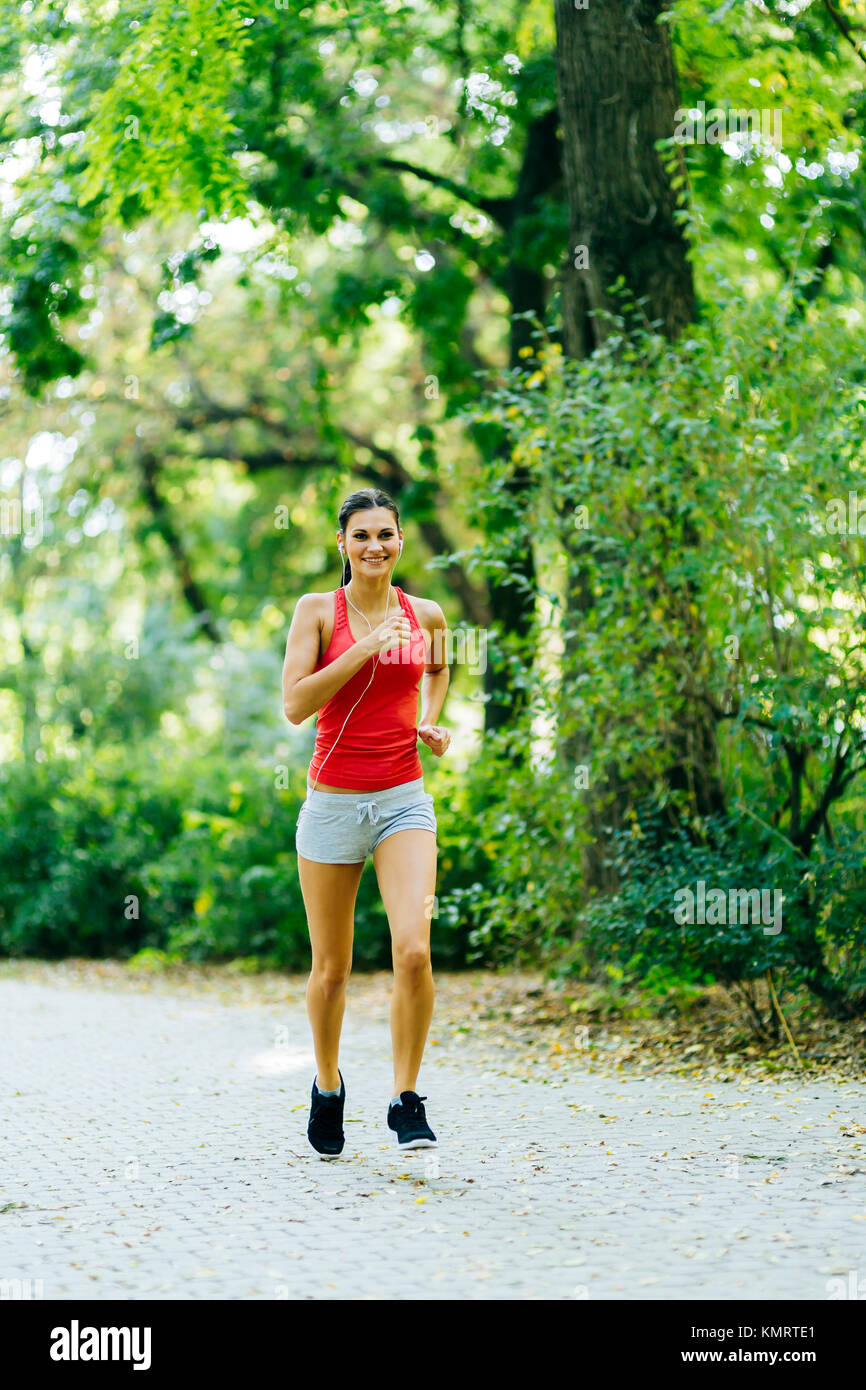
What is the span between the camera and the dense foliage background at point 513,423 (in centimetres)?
706

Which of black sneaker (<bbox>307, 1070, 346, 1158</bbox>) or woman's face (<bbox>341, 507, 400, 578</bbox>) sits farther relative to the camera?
black sneaker (<bbox>307, 1070, 346, 1158</bbox>)

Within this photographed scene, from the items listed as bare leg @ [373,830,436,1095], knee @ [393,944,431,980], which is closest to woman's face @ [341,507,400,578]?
bare leg @ [373,830,436,1095]

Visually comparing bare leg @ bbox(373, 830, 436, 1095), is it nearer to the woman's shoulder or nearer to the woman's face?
the woman's shoulder

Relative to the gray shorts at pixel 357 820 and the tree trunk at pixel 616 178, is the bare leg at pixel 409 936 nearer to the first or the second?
the gray shorts at pixel 357 820

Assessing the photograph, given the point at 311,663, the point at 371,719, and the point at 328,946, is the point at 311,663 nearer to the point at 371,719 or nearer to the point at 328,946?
the point at 371,719

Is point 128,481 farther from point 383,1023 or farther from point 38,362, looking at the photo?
point 383,1023

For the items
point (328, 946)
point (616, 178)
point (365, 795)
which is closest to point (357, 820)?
point (365, 795)

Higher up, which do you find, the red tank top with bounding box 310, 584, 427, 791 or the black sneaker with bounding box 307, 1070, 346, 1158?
the red tank top with bounding box 310, 584, 427, 791

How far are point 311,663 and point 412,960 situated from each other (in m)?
1.06

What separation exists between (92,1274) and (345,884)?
62.9 inches

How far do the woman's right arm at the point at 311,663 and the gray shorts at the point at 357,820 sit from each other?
0.33 m

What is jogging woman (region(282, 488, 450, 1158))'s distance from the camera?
190 inches

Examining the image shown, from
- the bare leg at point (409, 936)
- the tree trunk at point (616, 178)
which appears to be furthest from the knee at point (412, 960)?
the tree trunk at point (616, 178)
